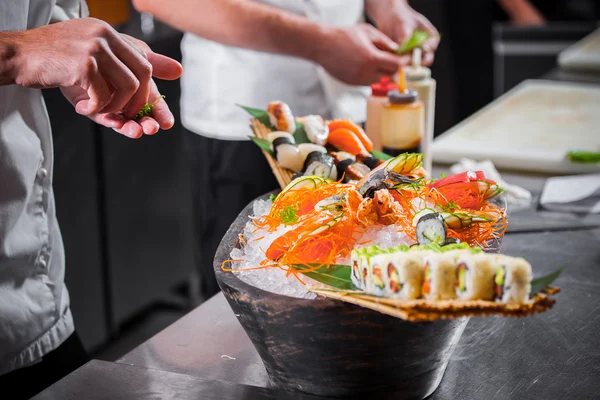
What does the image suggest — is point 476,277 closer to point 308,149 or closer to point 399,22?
point 308,149

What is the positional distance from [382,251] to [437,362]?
0.67ft

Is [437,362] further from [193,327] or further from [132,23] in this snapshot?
[132,23]

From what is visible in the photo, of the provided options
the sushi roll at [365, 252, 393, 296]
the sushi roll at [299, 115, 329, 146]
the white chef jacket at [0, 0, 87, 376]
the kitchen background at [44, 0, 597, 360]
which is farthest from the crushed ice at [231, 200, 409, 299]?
the kitchen background at [44, 0, 597, 360]

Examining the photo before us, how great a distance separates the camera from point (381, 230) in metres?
0.98

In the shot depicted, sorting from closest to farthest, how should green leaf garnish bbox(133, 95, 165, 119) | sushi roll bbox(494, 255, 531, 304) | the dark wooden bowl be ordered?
sushi roll bbox(494, 255, 531, 304) → the dark wooden bowl → green leaf garnish bbox(133, 95, 165, 119)

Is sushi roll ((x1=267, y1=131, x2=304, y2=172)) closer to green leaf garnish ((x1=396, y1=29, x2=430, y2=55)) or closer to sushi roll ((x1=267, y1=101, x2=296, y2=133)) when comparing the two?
sushi roll ((x1=267, y1=101, x2=296, y2=133))

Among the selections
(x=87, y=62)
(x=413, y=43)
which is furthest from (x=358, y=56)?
(x=87, y=62)

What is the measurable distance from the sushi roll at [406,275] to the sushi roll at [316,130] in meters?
0.61

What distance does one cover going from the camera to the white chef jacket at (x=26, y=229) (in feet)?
3.95

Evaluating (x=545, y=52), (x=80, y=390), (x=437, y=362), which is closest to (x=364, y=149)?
(x=437, y=362)

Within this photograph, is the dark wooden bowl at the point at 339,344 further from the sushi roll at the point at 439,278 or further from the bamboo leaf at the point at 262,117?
the bamboo leaf at the point at 262,117

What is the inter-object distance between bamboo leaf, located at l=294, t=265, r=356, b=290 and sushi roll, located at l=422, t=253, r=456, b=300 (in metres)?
0.13

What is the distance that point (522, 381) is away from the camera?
0.97m

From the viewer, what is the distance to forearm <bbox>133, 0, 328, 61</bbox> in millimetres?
1795
